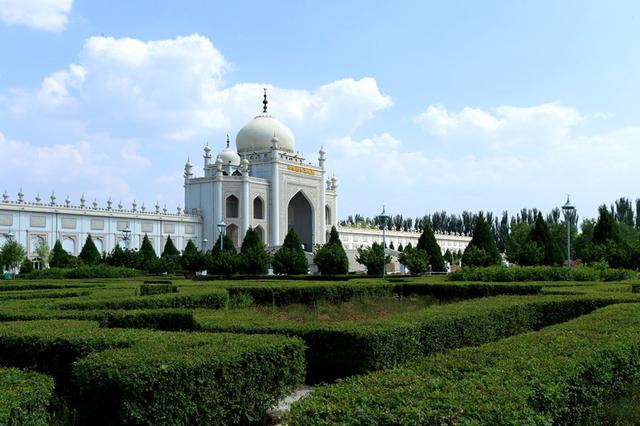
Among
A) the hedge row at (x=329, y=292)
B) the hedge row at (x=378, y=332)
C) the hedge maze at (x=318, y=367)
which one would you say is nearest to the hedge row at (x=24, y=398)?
the hedge maze at (x=318, y=367)

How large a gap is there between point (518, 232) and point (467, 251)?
33360 mm

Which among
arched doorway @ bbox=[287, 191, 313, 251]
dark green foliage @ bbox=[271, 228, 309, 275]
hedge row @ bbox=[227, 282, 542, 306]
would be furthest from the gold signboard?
hedge row @ bbox=[227, 282, 542, 306]

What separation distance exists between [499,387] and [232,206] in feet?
169

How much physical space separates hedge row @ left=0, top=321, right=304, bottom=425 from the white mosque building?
36.2 m

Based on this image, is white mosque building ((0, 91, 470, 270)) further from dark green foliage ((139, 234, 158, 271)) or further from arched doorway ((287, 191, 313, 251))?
dark green foliage ((139, 234, 158, 271))

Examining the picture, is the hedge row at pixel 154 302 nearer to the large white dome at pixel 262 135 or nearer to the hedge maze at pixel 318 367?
the hedge maze at pixel 318 367

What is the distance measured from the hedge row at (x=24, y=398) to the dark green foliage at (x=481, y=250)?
79.6 ft

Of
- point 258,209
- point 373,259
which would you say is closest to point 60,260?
point 373,259

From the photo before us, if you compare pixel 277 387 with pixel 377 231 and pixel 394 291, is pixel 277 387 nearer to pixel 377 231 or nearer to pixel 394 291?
pixel 394 291

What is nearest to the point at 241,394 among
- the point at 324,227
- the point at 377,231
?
the point at 324,227

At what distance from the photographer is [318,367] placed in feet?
25.7

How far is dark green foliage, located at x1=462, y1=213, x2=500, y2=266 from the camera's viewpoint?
27.8 meters

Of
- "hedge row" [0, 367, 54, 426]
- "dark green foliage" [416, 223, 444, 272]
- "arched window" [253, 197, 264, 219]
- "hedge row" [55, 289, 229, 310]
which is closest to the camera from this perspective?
"hedge row" [0, 367, 54, 426]

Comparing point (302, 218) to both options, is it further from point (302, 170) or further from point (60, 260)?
point (60, 260)
